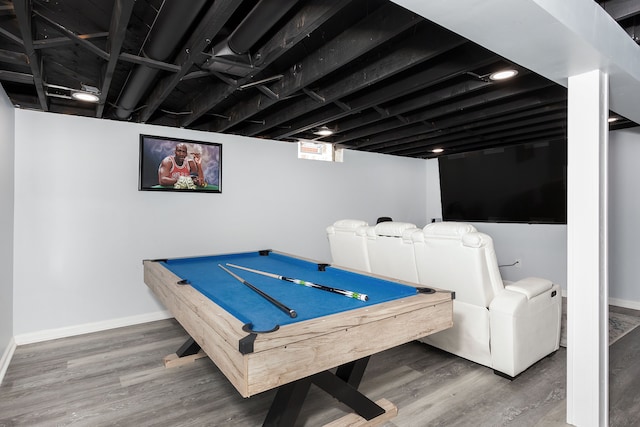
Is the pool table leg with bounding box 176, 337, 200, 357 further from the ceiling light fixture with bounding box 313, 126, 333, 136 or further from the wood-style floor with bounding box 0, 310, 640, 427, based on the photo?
the ceiling light fixture with bounding box 313, 126, 333, 136

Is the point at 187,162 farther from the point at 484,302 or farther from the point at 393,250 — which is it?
the point at 484,302

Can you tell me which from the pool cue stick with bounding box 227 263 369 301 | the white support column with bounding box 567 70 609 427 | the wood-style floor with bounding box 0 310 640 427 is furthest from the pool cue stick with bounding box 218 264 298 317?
the white support column with bounding box 567 70 609 427

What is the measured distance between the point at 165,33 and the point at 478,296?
2712mm

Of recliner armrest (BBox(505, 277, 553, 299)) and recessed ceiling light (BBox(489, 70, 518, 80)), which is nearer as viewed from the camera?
recessed ceiling light (BBox(489, 70, 518, 80))

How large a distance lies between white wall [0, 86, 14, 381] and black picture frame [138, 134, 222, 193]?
3.60 ft

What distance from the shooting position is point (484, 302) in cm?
261

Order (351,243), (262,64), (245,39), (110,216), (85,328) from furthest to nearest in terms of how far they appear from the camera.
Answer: (110,216) → (85,328) → (351,243) → (262,64) → (245,39)

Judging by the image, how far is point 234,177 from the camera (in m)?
4.51

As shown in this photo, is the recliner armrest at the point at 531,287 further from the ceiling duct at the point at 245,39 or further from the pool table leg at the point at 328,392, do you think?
the ceiling duct at the point at 245,39

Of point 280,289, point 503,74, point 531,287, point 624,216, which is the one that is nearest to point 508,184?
point 624,216

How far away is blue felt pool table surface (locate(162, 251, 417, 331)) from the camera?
1.72 m

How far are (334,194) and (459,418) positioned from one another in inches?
149

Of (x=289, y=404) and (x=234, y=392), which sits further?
(x=234, y=392)

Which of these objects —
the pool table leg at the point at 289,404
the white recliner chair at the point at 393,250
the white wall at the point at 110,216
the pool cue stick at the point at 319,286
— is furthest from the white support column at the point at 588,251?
the white wall at the point at 110,216
